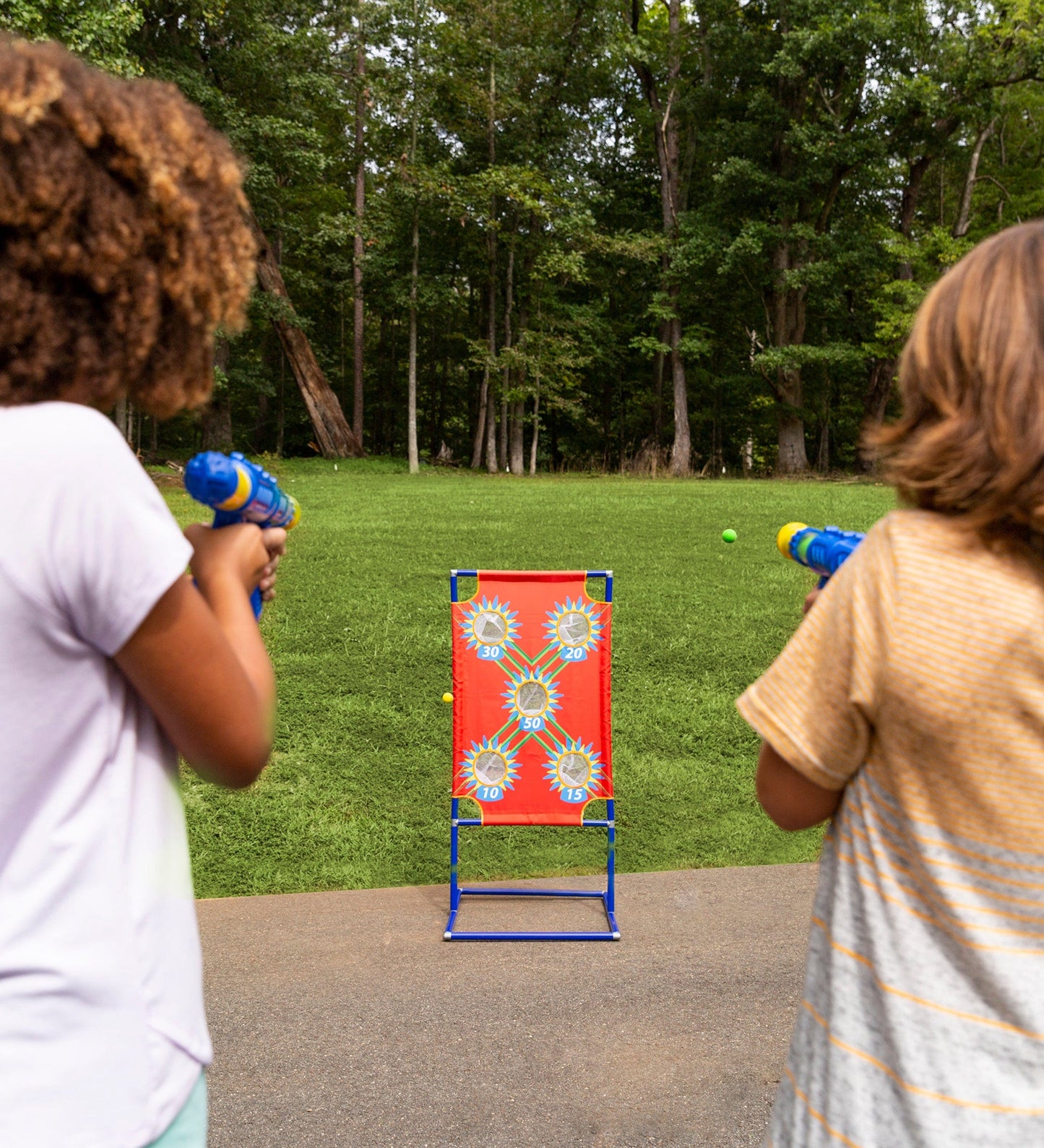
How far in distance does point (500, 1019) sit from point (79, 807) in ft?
9.29

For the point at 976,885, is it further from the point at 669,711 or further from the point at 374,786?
the point at 669,711

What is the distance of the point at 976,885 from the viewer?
1.09 m

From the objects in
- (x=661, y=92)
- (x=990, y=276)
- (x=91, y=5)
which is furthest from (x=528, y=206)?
(x=990, y=276)

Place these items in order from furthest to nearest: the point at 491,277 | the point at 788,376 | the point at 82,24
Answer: the point at 491,277, the point at 788,376, the point at 82,24

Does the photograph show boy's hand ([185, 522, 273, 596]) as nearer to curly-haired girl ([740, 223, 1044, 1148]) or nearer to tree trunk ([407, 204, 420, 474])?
curly-haired girl ([740, 223, 1044, 1148])

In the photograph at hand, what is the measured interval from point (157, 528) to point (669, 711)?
646 centimetres

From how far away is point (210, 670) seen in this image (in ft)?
3.40

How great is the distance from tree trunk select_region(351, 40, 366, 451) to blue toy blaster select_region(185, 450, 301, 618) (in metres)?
28.3

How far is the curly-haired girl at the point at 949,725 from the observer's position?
1.05 meters

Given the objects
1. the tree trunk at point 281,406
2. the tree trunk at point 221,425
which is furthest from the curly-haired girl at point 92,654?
the tree trunk at point 281,406

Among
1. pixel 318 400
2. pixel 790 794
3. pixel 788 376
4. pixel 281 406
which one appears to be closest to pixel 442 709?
pixel 790 794

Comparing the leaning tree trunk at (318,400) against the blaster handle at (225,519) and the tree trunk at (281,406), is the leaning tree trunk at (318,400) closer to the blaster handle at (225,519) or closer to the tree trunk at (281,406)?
the tree trunk at (281,406)

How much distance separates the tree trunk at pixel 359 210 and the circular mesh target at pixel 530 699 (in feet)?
84.1

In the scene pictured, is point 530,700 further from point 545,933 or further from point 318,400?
point 318,400
